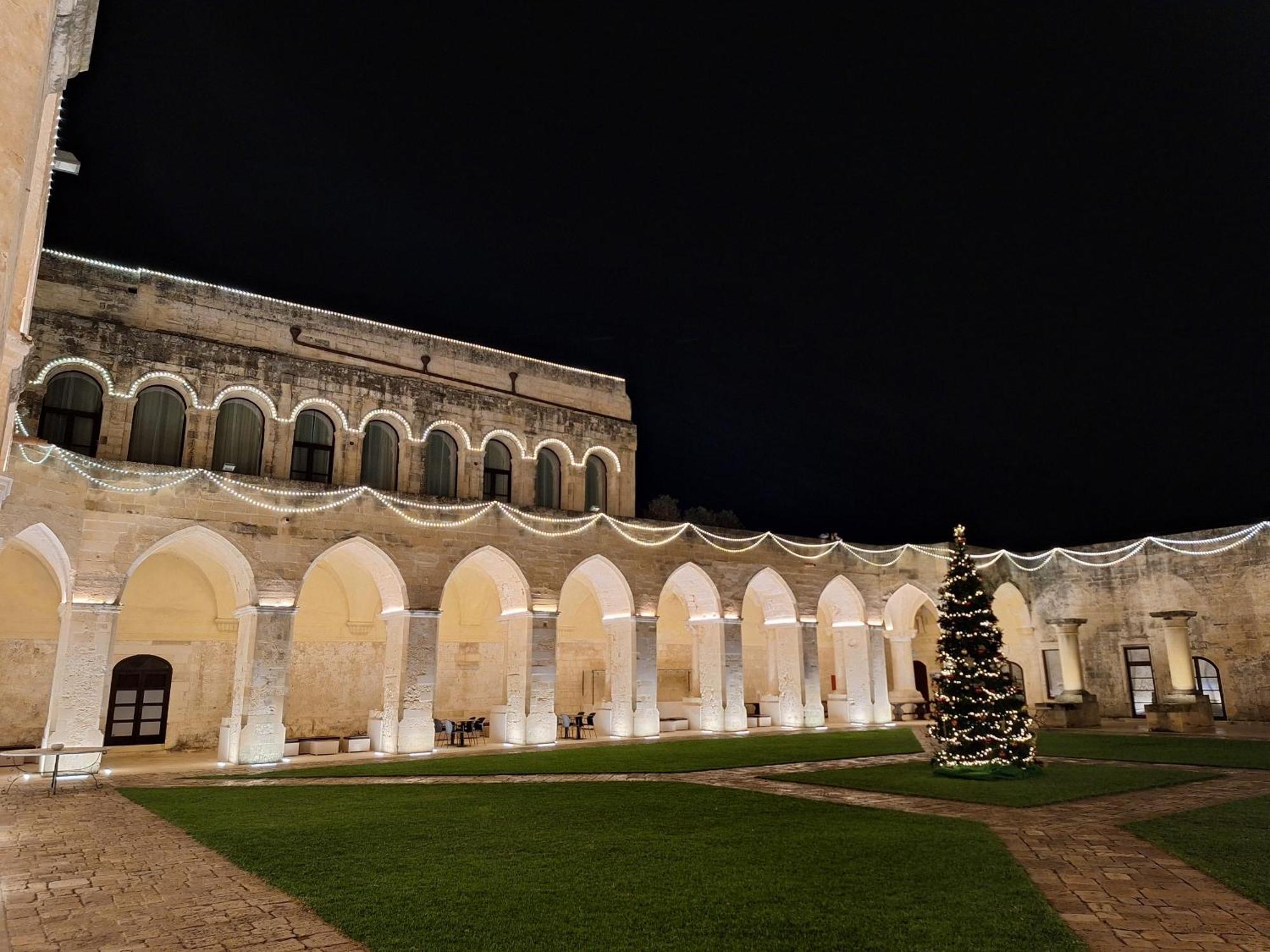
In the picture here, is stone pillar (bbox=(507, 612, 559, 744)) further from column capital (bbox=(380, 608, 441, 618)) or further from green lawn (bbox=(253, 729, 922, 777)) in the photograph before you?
column capital (bbox=(380, 608, 441, 618))

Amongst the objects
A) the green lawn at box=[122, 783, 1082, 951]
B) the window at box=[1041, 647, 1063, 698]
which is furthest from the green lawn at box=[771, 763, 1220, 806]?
the window at box=[1041, 647, 1063, 698]

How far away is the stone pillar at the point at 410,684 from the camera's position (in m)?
18.2

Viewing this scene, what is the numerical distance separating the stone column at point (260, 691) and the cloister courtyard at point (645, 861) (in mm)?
2322

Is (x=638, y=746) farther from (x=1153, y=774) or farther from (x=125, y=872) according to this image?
(x=125, y=872)

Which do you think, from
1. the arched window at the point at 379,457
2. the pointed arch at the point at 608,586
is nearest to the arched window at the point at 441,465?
the arched window at the point at 379,457

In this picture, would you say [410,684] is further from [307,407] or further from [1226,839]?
[1226,839]

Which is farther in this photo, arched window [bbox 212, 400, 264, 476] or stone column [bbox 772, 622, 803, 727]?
stone column [bbox 772, 622, 803, 727]

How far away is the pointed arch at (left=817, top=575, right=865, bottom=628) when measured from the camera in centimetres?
2578

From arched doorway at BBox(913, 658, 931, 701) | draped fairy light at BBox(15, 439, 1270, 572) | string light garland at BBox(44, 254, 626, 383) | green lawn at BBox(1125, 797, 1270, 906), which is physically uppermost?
string light garland at BBox(44, 254, 626, 383)

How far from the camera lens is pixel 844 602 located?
26203 mm

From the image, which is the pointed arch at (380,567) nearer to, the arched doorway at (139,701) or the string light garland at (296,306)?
the arched doorway at (139,701)

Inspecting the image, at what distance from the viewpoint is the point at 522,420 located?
23.9 meters

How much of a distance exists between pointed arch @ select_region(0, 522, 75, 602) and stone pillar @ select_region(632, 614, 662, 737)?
12.3 meters

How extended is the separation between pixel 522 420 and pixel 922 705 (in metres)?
16.4
